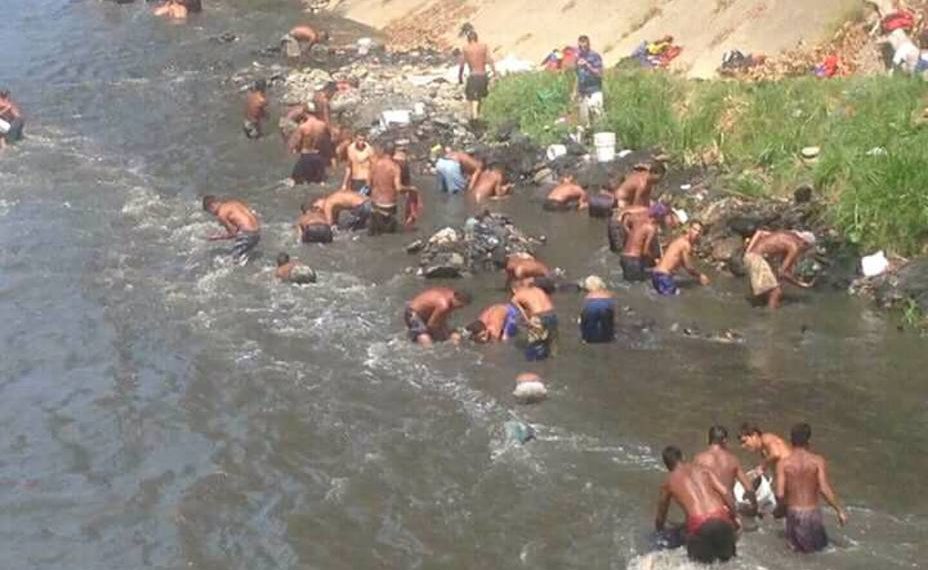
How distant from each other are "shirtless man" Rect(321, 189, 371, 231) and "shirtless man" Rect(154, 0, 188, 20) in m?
25.2

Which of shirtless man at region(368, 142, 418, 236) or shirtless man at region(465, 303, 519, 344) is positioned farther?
shirtless man at region(368, 142, 418, 236)

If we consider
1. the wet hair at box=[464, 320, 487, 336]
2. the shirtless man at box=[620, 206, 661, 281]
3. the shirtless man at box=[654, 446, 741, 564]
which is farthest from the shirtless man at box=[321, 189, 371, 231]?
the shirtless man at box=[654, 446, 741, 564]

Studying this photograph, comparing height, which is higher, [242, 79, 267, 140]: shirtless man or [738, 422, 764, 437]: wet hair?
[738, 422, 764, 437]: wet hair

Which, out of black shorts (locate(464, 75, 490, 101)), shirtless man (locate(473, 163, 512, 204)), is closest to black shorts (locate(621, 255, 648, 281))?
shirtless man (locate(473, 163, 512, 204))

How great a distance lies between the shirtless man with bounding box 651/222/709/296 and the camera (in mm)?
22359

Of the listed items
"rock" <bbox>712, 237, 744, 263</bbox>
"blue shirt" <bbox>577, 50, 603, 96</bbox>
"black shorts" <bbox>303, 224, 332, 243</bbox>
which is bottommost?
"black shorts" <bbox>303, 224, 332, 243</bbox>

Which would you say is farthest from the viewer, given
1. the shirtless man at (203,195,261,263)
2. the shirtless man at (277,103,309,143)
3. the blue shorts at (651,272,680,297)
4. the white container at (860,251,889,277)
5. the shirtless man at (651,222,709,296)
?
the shirtless man at (277,103,309,143)

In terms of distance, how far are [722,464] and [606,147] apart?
1392 centimetres

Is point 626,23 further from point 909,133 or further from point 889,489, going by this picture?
point 889,489

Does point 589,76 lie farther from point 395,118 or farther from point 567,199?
point 395,118

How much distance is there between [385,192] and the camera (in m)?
26.0

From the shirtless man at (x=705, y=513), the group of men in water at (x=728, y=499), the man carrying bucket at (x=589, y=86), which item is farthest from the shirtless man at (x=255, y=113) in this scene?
the shirtless man at (x=705, y=513)

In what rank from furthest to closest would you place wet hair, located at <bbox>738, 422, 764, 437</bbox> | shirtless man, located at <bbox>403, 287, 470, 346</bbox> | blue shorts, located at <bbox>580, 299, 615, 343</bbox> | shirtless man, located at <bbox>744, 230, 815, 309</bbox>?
shirtless man, located at <bbox>744, 230, 815, 309</bbox>, shirtless man, located at <bbox>403, 287, 470, 346</bbox>, blue shorts, located at <bbox>580, 299, 615, 343</bbox>, wet hair, located at <bbox>738, 422, 764, 437</bbox>

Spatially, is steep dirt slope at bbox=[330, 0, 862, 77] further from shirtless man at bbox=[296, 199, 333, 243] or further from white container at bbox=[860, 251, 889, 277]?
shirtless man at bbox=[296, 199, 333, 243]
